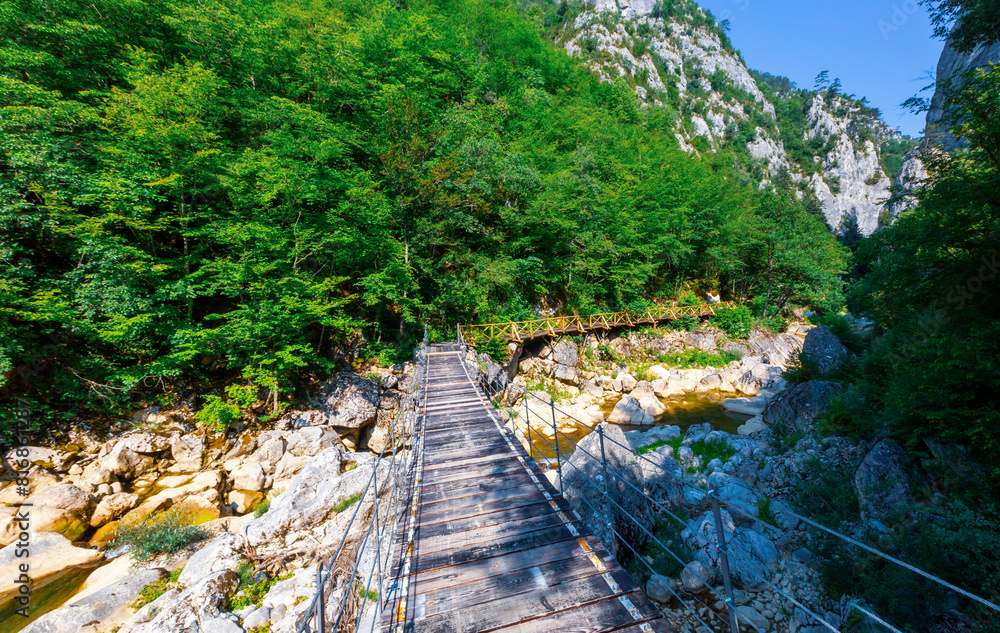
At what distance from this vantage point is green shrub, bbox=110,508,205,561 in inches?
247

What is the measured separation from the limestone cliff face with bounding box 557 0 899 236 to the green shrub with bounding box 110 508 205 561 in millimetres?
57787

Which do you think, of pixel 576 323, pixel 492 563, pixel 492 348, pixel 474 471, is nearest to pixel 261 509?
pixel 474 471

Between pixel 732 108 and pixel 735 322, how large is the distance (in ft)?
211

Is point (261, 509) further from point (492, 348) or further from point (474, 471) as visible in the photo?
point (492, 348)

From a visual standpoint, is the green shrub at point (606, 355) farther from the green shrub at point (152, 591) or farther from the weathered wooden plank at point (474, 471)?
the green shrub at point (152, 591)

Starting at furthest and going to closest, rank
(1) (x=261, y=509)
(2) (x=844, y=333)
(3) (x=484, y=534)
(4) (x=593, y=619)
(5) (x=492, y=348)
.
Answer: (5) (x=492, y=348)
(2) (x=844, y=333)
(1) (x=261, y=509)
(3) (x=484, y=534)
(4) (x=593, y=619)

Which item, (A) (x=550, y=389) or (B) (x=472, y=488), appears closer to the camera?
(B) (x=472, y=488)

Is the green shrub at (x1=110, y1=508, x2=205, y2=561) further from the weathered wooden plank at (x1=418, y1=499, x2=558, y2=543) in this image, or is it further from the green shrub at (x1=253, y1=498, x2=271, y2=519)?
the weathered wooden plank at (x1=418, y1=499, x2=558, y2=543)

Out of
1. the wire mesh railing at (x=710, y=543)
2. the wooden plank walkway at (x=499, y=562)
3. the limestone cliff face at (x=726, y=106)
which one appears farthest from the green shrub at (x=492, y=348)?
the limestone cliff face at (x=726, y=106)

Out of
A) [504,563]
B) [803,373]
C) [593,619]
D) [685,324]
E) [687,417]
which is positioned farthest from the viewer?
[685,324]

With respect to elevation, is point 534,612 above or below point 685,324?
below

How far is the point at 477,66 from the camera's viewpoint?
20078 mm

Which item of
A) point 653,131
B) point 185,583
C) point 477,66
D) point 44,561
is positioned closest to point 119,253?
point 44,561

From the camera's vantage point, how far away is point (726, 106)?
6291 cm
